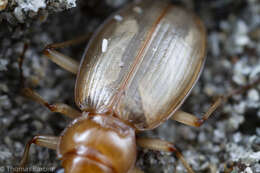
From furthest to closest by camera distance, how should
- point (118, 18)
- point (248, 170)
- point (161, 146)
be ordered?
1. point (118, 18)
2. point (161, 146)
3. point (248, 170)

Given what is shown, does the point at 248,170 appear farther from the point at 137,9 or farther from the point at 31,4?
the point at 31,4

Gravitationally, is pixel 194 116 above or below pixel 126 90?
below

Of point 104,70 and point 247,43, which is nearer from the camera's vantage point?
point 104,70

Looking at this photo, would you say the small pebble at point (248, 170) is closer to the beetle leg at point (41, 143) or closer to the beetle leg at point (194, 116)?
the beetle leg at point (194, 116)

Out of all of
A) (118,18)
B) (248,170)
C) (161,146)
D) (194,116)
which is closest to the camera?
(248,170)

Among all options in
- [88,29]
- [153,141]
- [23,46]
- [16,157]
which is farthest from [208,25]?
[16,157]

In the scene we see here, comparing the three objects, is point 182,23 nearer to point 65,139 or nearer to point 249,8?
point 249,8

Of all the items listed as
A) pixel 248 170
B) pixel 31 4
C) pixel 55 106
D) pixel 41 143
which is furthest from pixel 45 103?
pixel 248 170
